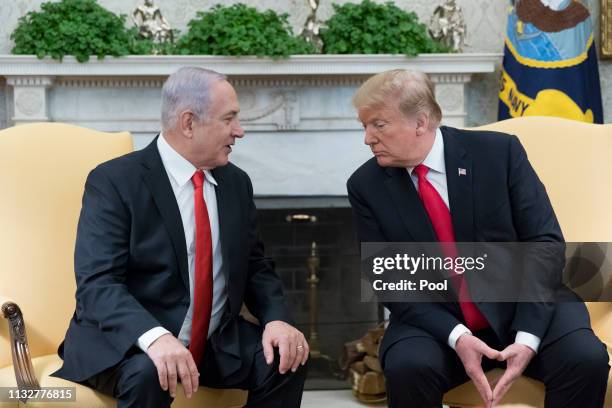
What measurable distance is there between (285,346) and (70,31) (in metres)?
2.53

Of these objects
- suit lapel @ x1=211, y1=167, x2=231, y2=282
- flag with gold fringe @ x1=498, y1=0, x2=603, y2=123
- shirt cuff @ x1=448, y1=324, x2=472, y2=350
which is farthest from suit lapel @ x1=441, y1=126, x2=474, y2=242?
flag with gold fringe @ x1=498, y1=0, x2=603, y2=123

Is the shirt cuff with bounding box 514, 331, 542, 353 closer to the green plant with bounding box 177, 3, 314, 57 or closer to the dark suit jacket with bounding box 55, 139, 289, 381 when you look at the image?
the dark suit jacket with bounding box 55, 139, 289, 381

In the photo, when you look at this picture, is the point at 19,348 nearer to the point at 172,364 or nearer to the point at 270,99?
the point at 172,364

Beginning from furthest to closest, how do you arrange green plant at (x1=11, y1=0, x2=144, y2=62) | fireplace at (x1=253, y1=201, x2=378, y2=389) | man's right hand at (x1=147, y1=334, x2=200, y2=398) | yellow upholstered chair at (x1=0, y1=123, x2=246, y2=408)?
fireplace at (x1=253, y1=201, x2=378, y2=389)
green plant at (x1=11, y1=0, x2=144, y2=62)
yellow upholstered chair at (x1=0, y1=123, x2=246, y2=408)
man's right hand at (x1=147, y1=334, x2=200, y2=398)

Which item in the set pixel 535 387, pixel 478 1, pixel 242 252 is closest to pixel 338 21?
pixel 478 1

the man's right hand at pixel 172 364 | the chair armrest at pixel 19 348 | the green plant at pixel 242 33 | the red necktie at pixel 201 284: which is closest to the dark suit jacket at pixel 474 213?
the red necktie at pixel 201 284

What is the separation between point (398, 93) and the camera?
8.57 ft

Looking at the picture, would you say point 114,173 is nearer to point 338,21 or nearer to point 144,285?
point 144,285

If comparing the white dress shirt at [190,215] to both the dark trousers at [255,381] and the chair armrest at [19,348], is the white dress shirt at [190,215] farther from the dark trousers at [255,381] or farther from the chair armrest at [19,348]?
the chair armrest at [19,348]

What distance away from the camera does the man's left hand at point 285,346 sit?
99.0 inches

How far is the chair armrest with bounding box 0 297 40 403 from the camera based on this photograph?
2.46m

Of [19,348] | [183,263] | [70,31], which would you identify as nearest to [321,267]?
[70,31]

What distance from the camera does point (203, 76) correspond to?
2598 mm

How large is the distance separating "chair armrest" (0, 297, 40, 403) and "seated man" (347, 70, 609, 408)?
933 millimetres
